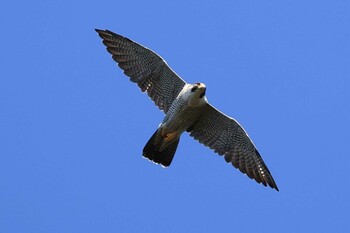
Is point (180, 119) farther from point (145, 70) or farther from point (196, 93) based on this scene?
point (145, 70)

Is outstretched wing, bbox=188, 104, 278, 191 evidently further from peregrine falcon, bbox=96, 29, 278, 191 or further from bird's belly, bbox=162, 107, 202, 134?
bird's belly, bbox=162, 107, 202, 134

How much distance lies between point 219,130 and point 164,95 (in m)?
1.49

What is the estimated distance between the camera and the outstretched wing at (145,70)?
695 inches

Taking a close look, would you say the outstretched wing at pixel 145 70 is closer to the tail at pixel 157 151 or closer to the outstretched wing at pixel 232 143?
the tail at pixel 157 151

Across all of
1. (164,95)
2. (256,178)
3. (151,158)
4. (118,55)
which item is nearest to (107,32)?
(118,55)

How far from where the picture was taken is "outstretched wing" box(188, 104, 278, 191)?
703 inches

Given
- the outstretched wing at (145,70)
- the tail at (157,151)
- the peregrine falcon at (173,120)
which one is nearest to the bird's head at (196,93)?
the peregrine falcon at (173,120)

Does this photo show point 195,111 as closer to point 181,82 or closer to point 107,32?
point 181,82

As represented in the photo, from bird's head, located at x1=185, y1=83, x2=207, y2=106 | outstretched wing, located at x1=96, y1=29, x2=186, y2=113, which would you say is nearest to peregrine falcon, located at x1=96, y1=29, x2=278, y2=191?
outstretched wing, located at x1=96, y1=29, x2=186, y2=113

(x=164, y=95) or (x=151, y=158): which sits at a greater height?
(x=164, y=95)

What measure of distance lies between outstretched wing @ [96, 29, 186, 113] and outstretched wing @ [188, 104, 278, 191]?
3.02 feet

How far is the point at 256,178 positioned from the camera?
17891 millimetres

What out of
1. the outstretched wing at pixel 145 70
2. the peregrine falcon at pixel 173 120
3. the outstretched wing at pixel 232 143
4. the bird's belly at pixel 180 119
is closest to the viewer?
the bird's belly at pixel 180 119

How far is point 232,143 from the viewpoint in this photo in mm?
18094
